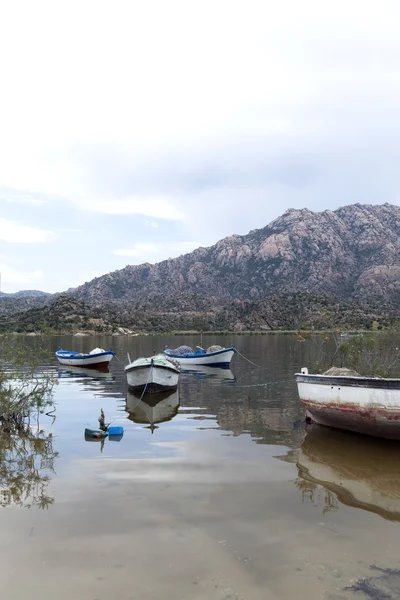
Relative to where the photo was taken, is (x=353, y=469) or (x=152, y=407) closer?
(x=353, y=469)

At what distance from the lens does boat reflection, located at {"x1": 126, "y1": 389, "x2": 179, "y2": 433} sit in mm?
17075

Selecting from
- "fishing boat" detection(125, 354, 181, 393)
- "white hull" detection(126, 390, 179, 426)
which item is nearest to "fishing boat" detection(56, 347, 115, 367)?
"fishing boat" detection(125, 354, 181, 393)

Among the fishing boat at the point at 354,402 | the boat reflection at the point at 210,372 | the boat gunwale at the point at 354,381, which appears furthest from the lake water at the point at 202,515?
the boat reflection at the point at 210,372

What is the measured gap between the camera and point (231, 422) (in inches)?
633

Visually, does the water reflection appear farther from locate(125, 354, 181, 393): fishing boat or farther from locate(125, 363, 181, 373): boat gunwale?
locate(125, 354, 181, 393): fishing boat

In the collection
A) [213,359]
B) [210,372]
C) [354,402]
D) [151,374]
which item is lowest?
[210,372]

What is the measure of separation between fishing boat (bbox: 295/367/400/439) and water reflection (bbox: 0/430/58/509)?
8.24 metres

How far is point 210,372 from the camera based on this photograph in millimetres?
34719

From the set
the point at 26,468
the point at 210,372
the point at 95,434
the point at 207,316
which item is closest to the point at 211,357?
the point at 210,372

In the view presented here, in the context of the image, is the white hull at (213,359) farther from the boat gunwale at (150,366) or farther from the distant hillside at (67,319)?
the distant hillside at (67,319)

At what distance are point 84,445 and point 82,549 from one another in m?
6.50

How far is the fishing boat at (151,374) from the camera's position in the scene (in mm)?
22828

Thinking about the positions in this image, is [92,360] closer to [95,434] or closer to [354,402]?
[95,434]

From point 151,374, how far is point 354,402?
11669mm
